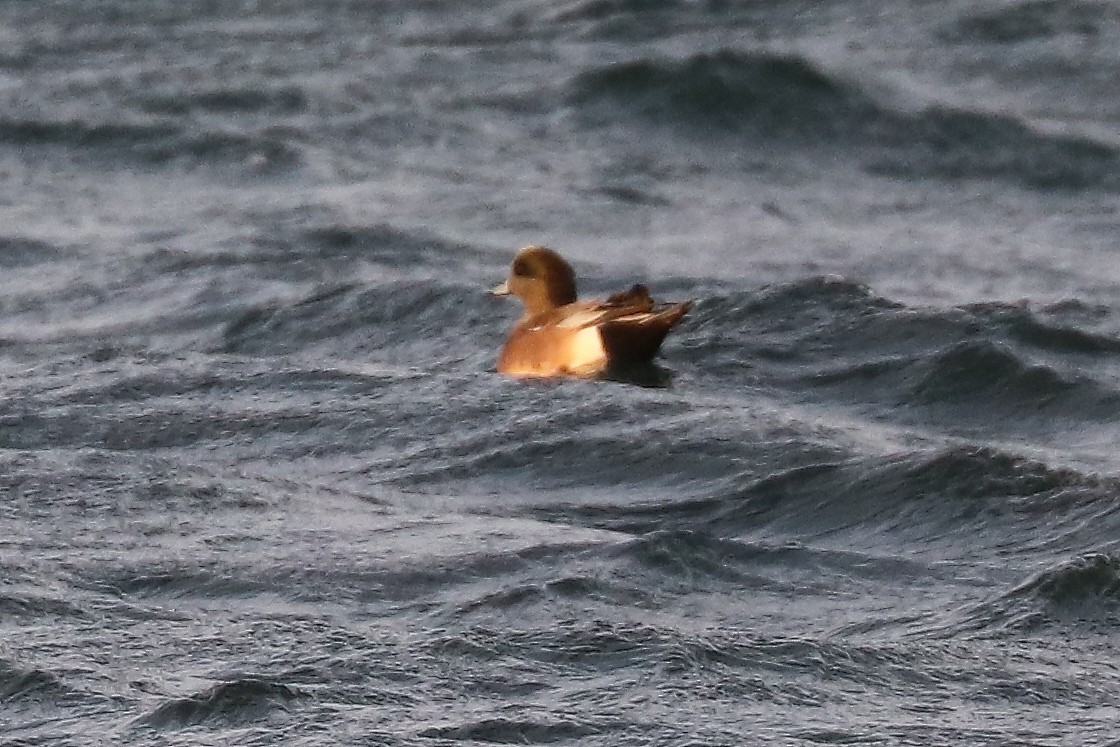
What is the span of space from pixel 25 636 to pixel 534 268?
4.93 metres

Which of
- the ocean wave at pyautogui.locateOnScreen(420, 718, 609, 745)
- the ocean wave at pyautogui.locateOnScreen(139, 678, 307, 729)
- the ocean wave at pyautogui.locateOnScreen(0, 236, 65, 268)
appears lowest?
the ocean wave at pyautogui.locateOnScreen(420, 718, 609, 745)

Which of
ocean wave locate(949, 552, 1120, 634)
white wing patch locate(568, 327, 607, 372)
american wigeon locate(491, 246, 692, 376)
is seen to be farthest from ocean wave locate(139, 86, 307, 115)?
ocean wave locate(949, 552, 1120, 634)

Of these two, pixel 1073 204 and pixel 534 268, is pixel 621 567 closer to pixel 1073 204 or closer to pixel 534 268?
pixel 534 268

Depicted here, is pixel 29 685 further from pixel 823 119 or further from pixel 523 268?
pixel 823 119

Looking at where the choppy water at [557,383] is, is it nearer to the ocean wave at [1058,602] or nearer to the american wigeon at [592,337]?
the ocean wave at [1058,602]

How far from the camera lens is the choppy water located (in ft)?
21.0

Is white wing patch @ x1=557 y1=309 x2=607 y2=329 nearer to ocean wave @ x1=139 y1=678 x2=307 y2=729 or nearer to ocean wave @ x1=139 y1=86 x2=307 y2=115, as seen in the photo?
ocean wave @ x1=139 y1=678 x2=307 y2=729

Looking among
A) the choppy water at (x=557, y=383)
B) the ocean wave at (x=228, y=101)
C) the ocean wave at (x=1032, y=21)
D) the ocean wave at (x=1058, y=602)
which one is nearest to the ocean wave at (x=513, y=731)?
the choppy water at (x=557, y=383)

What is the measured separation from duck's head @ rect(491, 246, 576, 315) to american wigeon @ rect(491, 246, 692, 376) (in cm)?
25

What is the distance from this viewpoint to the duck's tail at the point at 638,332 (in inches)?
412

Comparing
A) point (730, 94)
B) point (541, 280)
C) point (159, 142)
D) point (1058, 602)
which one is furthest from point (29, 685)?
point (730, 94)

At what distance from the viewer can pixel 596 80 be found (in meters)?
17.2

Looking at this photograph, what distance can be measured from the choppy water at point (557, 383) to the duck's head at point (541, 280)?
365mm

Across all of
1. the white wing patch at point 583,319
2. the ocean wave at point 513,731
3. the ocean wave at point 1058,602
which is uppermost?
the white wing patch at point 583,319
